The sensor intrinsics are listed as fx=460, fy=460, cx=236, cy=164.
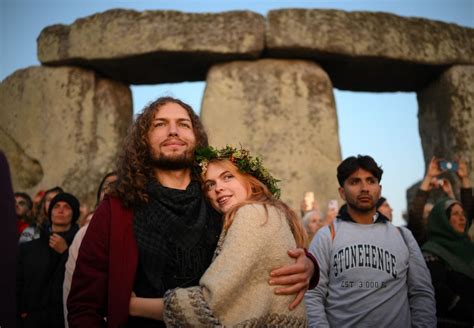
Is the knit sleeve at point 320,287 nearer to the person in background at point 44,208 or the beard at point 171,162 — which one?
the beard at point 171,162

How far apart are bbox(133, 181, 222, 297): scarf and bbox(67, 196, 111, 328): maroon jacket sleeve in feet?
0.42

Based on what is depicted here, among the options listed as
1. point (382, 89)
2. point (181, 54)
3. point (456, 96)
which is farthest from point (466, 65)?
point (181, 54)

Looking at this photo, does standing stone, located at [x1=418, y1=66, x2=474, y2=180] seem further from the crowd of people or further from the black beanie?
the black beanie

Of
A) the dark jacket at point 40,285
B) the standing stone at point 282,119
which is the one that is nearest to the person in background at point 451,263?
the standing stone at point 282,119

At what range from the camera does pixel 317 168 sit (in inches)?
225

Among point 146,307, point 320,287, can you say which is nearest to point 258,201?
point 146,307

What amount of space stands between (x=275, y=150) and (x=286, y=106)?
1.96 feet

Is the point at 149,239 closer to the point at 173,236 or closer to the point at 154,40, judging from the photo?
the point at 173,236

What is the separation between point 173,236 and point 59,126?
15.8ft

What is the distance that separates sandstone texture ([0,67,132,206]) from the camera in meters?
5.90

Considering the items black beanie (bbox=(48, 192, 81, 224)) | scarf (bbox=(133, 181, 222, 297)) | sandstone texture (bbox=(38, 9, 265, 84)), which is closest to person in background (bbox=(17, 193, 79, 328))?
black beanie (bbox=(48, 192, 81, 224))

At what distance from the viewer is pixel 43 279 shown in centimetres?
316

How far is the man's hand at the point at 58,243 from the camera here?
324 cm

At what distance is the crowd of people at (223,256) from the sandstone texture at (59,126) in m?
2.96
